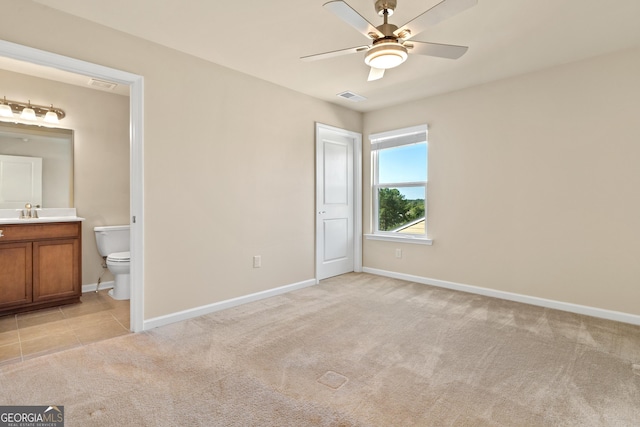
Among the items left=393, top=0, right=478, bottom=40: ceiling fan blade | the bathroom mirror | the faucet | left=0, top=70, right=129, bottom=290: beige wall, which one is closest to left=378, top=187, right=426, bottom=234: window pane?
left=393, top=0, right=478, bottom=40: ceiling fan blade

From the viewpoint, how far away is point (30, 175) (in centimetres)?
348

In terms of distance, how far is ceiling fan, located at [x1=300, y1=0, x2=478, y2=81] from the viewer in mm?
1740

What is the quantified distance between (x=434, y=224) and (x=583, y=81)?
2.08 meters

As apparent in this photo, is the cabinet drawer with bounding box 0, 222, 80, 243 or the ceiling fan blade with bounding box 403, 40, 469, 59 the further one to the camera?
the cabinet drawer with bounding box 0, 222, 80, 243

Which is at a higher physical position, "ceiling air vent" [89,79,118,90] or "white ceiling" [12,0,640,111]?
"ceiling air vent" [89,79,118,90]

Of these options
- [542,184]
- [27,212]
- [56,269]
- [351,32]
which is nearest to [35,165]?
[27,212]

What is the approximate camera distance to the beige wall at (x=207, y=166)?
2.52 m

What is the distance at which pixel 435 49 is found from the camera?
216 centimetres

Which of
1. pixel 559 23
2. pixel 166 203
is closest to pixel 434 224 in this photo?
pixel 559 23

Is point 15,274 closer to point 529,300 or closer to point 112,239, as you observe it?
point 112,239

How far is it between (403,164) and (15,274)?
458 cm

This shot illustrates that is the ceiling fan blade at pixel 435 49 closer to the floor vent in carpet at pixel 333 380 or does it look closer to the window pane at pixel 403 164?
the window pane at pixel 403 164

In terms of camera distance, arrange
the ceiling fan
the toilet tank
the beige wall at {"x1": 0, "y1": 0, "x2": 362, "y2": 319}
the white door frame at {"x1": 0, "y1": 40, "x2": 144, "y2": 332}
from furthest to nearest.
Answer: the toilet tank
the white door frame at {"x1": 0, "y1": 40, "x2": 144, "y2": 332}
the beige wall at {"x1": 0, "y1": 0, "x2": 362, "y2": 319}
the ceiling fan

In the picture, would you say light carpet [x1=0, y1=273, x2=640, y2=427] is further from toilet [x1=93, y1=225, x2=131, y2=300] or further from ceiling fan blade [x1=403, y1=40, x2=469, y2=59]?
ceiling fan blade [x1=403, y1=40, x2=469, y2=59]
